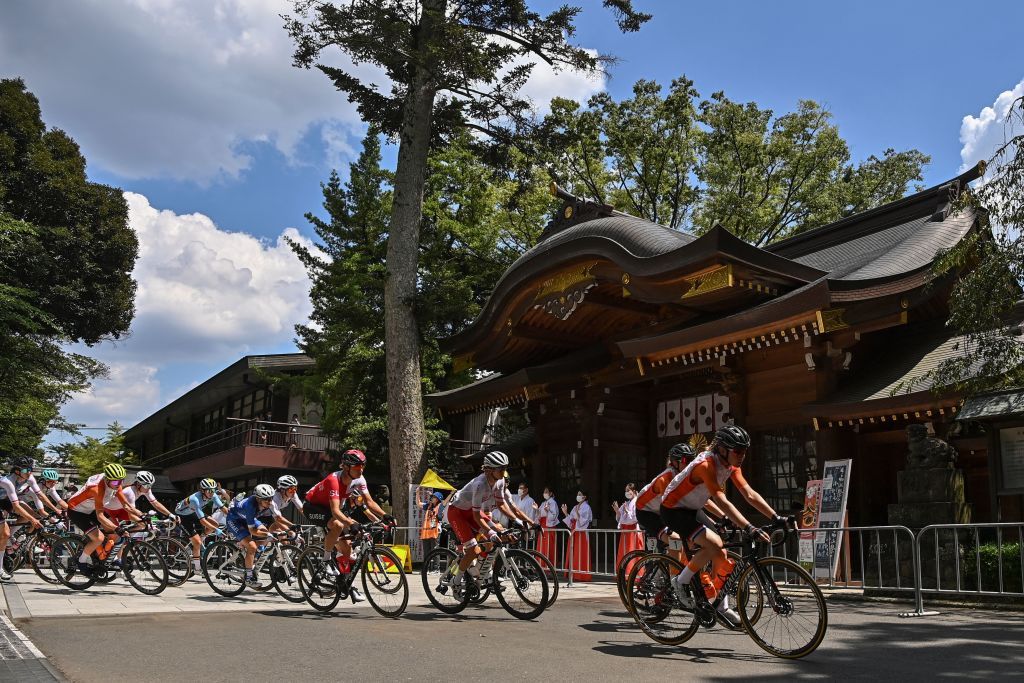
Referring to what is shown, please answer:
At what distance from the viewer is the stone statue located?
10.6 metres

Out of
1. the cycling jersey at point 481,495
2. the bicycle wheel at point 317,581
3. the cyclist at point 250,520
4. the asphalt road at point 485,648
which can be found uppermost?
the cycling jersey at point 481,495

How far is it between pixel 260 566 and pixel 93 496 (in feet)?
8.82

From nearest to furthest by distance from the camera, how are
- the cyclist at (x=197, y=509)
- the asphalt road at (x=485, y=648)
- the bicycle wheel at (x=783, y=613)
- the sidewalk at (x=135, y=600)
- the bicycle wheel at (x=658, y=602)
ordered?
the asphalt road at (x=485, y=648) < the bicycle wheel at (x=783, y=613) < the bicycle wheel at (x=658, y=602) < the sidewalk at (x=135, y=600) < the cyclist at (x=197, y=509)

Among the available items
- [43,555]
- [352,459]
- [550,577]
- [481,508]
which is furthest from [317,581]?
[43,555]

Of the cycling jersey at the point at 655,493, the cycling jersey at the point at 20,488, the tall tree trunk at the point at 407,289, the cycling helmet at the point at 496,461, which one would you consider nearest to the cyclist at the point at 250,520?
the cycling jersey at the point at 20,488

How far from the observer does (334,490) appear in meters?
9.70

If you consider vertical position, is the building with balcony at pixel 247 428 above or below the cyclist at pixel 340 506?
above

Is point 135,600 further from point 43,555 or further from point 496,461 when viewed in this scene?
point 496,461

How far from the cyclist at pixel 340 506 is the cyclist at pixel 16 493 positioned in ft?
17.2

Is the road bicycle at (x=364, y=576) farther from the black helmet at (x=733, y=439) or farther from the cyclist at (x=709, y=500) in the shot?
the black helmet at (x=733, y=439)

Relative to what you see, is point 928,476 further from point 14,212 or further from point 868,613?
point 14,212

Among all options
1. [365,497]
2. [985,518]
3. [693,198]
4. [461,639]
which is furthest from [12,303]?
[693,198]

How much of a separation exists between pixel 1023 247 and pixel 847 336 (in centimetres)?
409

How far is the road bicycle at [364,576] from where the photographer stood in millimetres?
9031
